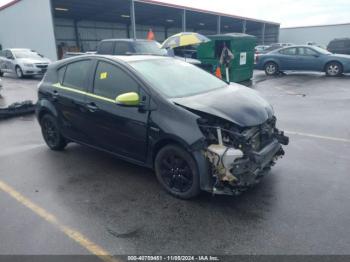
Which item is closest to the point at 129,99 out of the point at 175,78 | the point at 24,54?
the point at 175,78

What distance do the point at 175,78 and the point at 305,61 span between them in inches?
504

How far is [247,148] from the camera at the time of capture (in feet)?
11.3

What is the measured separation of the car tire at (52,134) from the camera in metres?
5.29

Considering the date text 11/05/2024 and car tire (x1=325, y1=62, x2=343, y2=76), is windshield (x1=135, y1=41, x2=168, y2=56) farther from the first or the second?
the date text 11/05/2024

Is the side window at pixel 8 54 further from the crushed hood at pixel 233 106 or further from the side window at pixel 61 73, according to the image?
the crushed hood at pixel 233 106

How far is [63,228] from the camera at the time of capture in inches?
126

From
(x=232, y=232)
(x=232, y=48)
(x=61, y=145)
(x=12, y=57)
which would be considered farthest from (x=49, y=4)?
(x=232, y=232)

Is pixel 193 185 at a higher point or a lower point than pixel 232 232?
higher

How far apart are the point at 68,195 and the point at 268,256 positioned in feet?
8.01

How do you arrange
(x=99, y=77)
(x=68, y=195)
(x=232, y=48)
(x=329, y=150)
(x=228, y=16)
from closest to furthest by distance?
1. (x=68, y=195)
2. (x=99, y=77)
3. (x=329, y=150)
4. (x=232, y=48)
5. (x=228, y=16)

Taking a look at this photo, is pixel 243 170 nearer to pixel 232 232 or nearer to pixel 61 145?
pixel 232 232

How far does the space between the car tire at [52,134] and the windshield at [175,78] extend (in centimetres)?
196

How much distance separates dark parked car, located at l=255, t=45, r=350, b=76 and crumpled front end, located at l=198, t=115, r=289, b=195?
1312cm

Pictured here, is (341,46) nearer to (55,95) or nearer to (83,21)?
(55,95)
